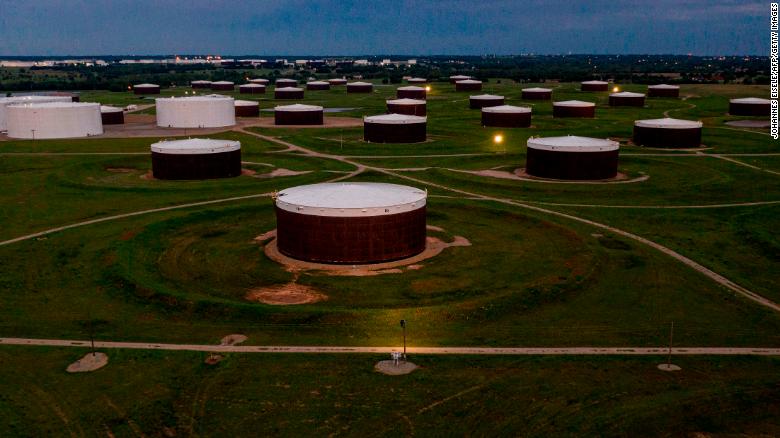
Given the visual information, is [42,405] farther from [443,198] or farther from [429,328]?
[443,198]

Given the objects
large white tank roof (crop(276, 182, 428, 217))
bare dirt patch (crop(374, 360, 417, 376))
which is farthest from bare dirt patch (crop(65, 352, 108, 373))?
large white tank roof (crop(276, 182, 428, 217))

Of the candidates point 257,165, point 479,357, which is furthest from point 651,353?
point 257,165

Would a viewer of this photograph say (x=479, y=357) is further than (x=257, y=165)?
No

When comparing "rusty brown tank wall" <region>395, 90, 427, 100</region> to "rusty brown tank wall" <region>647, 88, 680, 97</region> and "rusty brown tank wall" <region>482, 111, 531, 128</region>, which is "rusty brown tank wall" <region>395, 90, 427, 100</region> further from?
"rusty brown tank wall" <region>647, 88, 680, 97</region>

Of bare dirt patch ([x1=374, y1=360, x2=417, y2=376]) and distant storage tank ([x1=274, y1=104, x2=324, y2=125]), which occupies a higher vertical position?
distant storage tank ([x1=274, y1=104, x2=324, y2=125])

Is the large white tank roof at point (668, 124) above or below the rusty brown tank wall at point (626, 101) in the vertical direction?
below

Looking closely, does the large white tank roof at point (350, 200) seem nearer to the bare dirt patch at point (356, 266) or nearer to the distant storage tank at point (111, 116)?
the bare dirt patch at point (356, 266)

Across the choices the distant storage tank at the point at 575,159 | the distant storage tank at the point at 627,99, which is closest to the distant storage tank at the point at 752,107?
the distant storage tank at the point at 627,99
